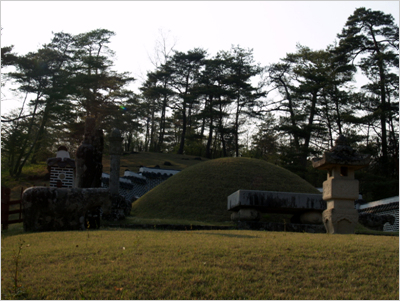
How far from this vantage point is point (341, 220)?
9109mm

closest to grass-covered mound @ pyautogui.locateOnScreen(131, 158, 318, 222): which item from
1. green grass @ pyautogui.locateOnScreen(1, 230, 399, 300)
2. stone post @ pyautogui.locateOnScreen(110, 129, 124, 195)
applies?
stone post @ pyautogui.locateOnScreen(110, 129, 124, 195)

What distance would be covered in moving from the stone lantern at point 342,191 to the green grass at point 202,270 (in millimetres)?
2480

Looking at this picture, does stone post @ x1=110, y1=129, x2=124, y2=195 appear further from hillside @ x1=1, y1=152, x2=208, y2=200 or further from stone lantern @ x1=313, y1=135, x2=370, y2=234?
hillside @ x1=1, y1=152, x2=208, y2=200

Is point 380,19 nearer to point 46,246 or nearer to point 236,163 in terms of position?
point 236,163

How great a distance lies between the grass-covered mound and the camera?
15461 mm

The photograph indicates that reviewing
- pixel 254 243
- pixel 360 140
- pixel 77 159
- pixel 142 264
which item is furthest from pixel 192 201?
pixel 360 140

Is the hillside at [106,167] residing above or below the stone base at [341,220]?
above

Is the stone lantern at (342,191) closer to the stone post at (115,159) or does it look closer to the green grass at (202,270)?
the green grass at (202,270)

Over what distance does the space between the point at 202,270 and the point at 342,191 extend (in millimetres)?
5183

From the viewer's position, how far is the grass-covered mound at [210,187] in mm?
15461

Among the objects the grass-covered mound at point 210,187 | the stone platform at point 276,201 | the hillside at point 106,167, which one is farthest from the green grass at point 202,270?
the hillside at point 106,167

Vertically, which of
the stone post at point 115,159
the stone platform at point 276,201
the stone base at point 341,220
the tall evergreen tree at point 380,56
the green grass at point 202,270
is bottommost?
the green grass at point 202,270

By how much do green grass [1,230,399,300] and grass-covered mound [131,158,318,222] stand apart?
Answer: 8.68 metres

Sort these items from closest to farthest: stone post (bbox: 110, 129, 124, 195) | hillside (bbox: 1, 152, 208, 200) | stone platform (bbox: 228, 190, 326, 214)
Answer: stone platform (bbox: 228, 190, 326, 214) < stone post (bbox: 110, 129, 124, 195) < hillside (bbox: 1, 152, 208, 200)
